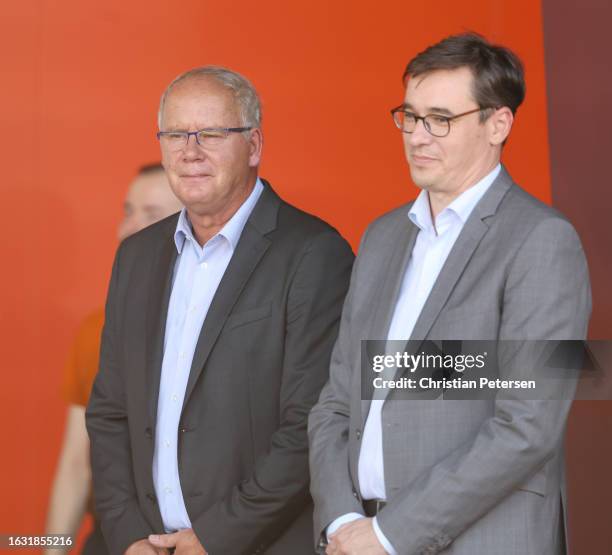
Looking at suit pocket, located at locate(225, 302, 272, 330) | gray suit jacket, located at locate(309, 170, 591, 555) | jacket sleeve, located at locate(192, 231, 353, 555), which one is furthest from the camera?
suit pocket, located at locate(225, 302, 272, 330)

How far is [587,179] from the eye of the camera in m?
4.01

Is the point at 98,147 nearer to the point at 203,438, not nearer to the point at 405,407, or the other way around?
the point at 203,438

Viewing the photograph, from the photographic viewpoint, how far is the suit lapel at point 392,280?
2.70m

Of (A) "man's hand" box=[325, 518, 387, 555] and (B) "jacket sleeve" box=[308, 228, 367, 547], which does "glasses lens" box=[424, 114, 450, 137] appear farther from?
(A) "man's hand" box=[325, 518, 387, 555]

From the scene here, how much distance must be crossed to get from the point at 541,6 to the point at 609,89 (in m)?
0.52

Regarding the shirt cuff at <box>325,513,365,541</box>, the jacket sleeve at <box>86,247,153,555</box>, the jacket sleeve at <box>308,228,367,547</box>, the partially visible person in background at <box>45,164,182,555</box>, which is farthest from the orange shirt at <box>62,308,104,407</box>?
the shirt cuff at <box>325,513,365,541</box>

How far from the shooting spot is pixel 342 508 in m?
2.61

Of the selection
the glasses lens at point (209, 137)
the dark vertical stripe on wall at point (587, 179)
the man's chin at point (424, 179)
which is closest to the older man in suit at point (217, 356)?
the glasses lens at point (209, 137)

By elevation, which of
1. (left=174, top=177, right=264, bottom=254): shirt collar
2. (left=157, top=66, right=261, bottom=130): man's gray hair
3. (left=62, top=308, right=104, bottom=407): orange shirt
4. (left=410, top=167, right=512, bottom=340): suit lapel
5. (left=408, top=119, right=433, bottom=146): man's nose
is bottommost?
(left=62, top=308, right=104, bottom=407): orange shirt

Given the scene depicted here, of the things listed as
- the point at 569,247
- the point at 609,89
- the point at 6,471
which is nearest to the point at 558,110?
the point at 609,89

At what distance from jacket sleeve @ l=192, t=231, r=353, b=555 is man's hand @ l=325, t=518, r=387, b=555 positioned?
1.19 feet

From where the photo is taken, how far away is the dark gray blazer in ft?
9.55

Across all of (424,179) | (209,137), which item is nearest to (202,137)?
(209,137)

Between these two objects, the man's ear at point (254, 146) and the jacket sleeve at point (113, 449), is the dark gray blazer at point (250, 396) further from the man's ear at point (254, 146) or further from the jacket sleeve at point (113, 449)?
the man's ear at point (254, 146)
